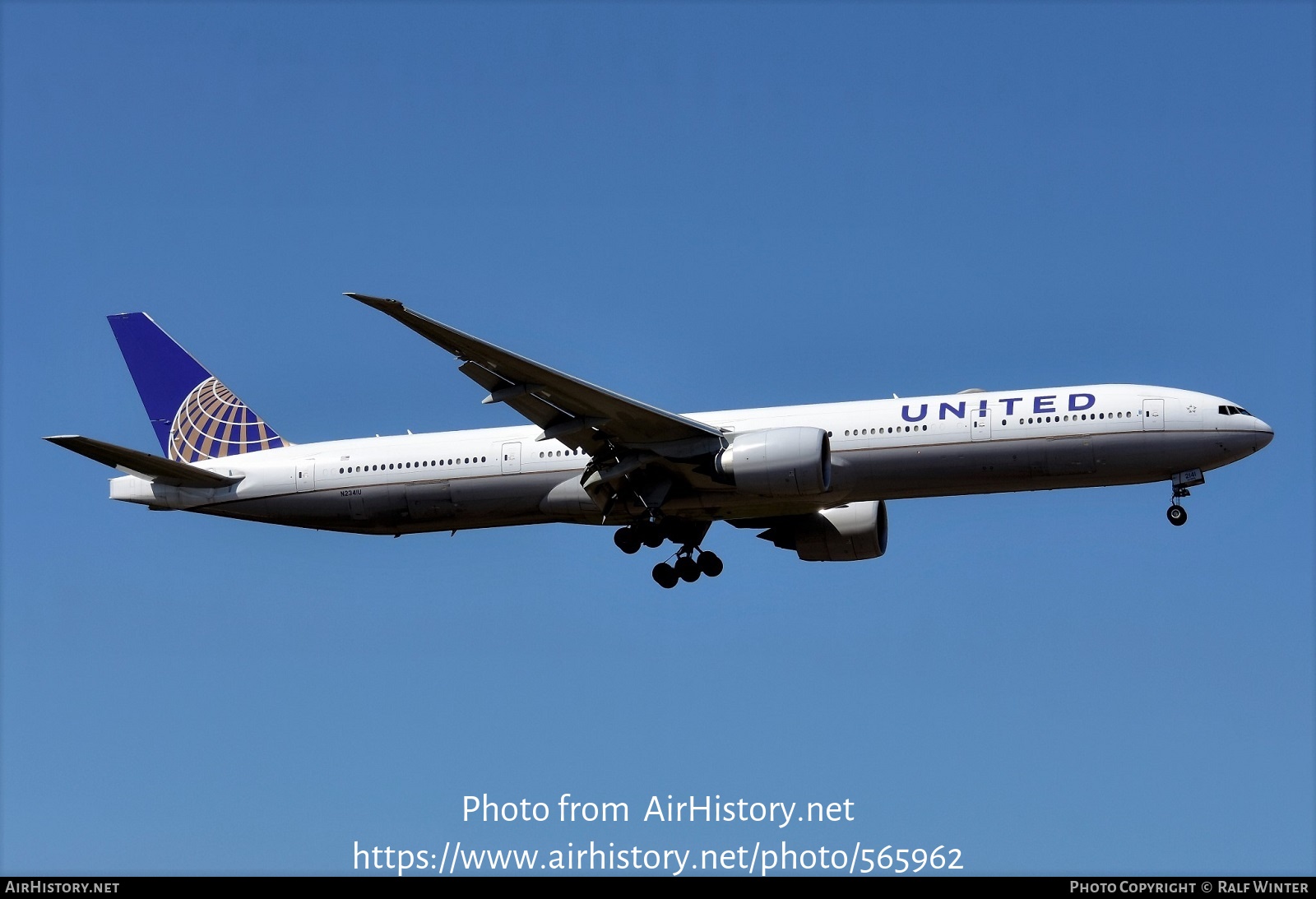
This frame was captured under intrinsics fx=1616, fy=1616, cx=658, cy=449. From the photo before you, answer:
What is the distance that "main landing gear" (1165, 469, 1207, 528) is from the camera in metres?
34.2

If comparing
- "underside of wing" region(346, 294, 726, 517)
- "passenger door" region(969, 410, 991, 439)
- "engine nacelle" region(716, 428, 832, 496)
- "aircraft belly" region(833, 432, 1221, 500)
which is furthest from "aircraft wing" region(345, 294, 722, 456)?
"passenger door" region(969, 410, 991, 439)

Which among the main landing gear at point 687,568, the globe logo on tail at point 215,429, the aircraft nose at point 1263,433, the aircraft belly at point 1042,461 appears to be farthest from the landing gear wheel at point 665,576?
the aircraft nose at point 1263,433

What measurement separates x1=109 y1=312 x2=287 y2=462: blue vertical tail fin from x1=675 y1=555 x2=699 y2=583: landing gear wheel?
409 inches

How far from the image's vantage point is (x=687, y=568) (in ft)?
127

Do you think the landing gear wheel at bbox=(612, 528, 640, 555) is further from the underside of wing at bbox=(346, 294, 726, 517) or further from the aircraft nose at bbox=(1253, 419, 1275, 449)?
the aircraft nose at bbox=(1253, 419, 1275, 449)

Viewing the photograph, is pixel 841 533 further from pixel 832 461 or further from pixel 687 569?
pixel 832 461

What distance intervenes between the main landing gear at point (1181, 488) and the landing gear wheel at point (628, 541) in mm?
11653

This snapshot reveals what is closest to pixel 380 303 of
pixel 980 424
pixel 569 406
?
pixel 569 406

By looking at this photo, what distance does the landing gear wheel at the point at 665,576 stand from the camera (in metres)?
38.6

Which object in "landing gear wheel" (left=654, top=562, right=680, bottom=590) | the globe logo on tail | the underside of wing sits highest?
the globe logo on tail

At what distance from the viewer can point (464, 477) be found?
3684cm

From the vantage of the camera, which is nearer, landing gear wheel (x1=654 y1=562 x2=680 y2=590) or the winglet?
the winglet
